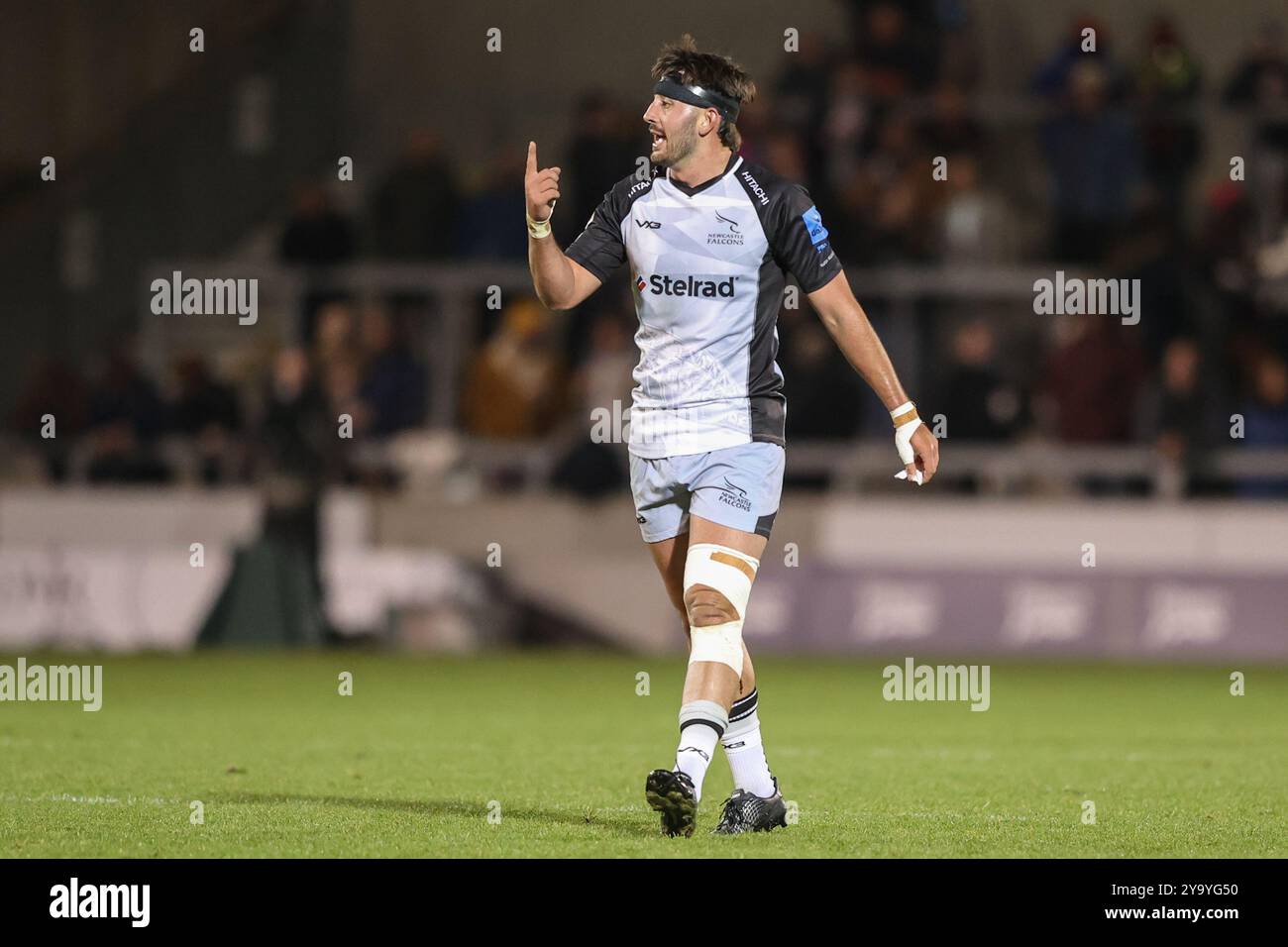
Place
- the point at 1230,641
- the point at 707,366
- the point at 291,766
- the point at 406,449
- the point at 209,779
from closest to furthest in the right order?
the point at 707,366, the point at 209,779, the point at 291,766, the point at 1230,641, the point at 406,449

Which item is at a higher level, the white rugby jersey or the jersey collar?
the jersey collar

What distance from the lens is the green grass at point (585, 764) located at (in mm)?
7594

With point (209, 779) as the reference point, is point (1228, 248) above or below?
above

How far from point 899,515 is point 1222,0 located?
26.9 feet

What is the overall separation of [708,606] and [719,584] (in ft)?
0.27

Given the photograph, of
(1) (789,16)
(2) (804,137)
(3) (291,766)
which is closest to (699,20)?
(1) (789,16)

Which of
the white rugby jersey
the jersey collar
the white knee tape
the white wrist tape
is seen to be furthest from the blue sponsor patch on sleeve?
the white knee tape

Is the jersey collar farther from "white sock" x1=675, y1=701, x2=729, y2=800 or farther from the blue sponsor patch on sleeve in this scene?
"white sock" x1=675, y1=701, x2=729, y2=800

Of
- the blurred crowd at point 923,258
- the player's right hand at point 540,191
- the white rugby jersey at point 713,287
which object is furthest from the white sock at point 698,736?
the blurred crowd at point 923,258

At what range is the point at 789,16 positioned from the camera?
2391 centimetres

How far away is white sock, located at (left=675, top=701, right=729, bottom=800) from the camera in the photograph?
7512 mm

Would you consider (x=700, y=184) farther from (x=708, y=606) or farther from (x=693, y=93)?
(x=708, y=606)

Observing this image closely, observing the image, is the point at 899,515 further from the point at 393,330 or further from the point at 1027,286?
the point at 393,330

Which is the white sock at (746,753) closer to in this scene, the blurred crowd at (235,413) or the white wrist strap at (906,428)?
the white wrist strap at (906,428)
